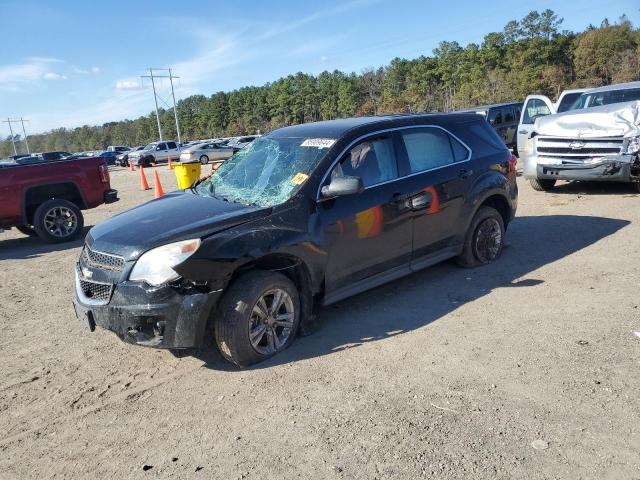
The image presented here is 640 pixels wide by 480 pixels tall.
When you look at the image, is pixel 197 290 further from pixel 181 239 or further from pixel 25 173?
pixel 25 173

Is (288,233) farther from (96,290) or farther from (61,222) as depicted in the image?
(61,222)

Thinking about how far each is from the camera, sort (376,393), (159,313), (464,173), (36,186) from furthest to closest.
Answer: (36,186) → (464,173) → (159,313) → (376,393)

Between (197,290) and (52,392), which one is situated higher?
(197,290)

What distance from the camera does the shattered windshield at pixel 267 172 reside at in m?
4.50

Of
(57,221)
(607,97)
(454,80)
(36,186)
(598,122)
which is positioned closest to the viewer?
(598,122)

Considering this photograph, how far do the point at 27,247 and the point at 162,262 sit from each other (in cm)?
771

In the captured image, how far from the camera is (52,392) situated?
3963 mm

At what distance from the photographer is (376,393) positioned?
353 centimetres

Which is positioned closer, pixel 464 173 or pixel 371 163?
pixel 371 163

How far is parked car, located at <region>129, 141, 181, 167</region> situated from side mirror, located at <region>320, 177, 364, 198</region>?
1413 inches

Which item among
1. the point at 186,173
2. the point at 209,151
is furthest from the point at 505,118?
the point at 209,151

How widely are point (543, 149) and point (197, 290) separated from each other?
8.30 meters

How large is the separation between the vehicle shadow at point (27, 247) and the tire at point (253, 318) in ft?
21.4

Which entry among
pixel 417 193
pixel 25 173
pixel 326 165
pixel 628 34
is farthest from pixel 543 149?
pixel 628 34
